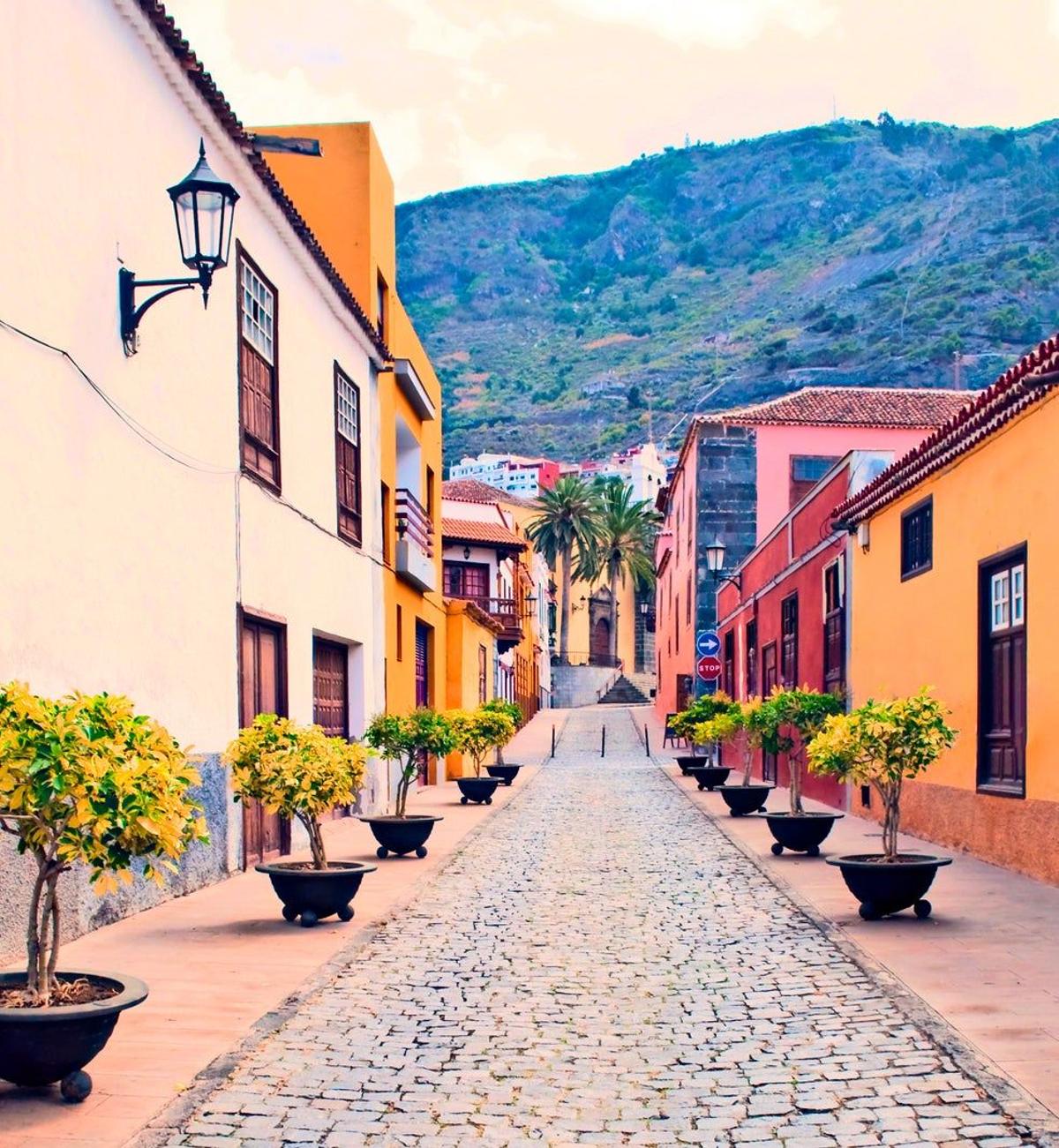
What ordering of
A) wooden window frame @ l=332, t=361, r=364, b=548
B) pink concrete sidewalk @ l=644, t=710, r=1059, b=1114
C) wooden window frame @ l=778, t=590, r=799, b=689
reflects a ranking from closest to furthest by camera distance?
pink concrete sidewalk @ l=644, t=710, r=1059, b=1114
wooden window frame @ l=332, t=361, r=364, b=548
wooden window frame @ l=778, t=590, r=799, b=689

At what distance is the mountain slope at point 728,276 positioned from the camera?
84.1 m

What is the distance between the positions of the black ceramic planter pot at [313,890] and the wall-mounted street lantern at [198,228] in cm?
374

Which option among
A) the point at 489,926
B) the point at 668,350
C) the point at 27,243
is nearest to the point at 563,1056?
the point at 489,926

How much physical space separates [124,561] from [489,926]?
3512 millimetres

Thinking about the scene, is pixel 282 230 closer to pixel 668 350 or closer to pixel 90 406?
pixel 90 406

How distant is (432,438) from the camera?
80.9 feet

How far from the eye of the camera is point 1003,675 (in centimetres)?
1213

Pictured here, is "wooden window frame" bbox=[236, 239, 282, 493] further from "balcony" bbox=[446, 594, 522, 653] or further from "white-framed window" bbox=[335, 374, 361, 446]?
"balcony" bbox=[446, 594, 522, 653]

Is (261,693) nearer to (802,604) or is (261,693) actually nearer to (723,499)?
(802,604)

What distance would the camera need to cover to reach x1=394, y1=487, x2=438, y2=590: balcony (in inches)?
810

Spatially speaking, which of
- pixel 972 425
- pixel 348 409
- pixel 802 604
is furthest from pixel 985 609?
pixel 802 604

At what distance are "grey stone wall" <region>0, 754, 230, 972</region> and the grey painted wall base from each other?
61.4 m

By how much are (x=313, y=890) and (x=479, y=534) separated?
33.2 m

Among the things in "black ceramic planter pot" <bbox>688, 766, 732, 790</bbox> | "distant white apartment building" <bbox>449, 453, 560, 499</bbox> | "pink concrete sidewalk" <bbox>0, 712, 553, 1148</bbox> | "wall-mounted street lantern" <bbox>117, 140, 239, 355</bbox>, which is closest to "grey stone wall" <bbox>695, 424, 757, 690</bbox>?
"black ceramic planter pot" <bbox>688, 766, 732, 790</bbox>
